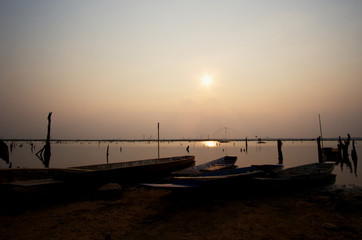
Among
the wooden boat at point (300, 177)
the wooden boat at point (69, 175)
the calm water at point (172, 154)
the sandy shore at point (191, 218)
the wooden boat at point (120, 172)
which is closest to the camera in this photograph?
the sandy shore at point (191, 218)

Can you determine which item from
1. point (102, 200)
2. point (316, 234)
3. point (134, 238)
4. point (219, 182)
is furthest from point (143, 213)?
point (316, 234)

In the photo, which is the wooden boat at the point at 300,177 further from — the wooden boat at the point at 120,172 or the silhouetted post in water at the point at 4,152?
the silhouetted post in water at the point at 4,152

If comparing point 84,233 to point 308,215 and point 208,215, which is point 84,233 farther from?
point 308,215

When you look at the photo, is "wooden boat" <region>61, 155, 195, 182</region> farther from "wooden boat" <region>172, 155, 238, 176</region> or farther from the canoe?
the canoe

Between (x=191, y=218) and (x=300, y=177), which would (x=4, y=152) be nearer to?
(x=191, y=218)

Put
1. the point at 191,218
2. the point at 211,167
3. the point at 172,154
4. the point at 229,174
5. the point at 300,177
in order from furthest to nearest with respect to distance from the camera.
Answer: the point at 172,154
the point at 211,167
the point at 300,177
the point at 229,174
the point at 191,218

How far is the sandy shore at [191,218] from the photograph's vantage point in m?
5.99

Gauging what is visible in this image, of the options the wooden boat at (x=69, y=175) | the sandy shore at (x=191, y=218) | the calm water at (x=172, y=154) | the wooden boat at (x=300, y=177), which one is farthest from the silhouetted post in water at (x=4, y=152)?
the calm water at (x=172, y=154)

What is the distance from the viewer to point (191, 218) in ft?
23.6

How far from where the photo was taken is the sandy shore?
19.7 ft

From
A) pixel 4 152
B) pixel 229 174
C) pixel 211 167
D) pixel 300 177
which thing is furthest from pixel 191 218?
pixel 211 167

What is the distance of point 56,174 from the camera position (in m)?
10.9

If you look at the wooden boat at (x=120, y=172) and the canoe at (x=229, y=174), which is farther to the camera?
the wooden boat at (x=120, y=172)

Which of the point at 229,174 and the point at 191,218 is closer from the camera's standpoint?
the point at 191,218
